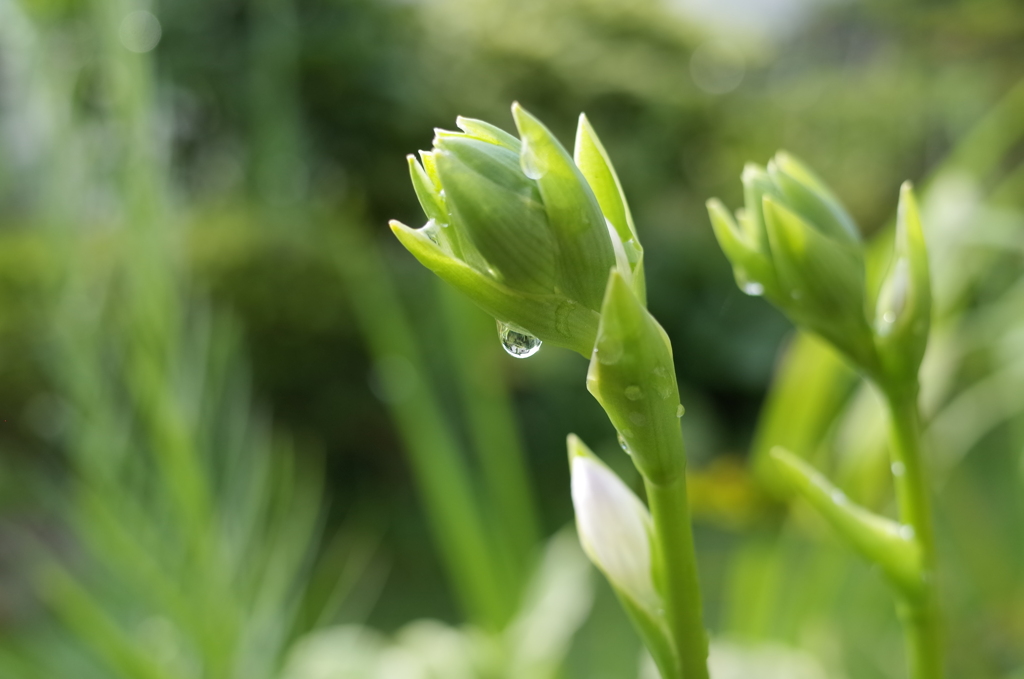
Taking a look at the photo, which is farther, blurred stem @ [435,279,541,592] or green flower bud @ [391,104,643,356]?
blurred stem @ [435,279,541,592]

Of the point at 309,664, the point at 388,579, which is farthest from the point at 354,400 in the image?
the point at 309,664

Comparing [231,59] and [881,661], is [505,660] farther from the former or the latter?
[231,59]

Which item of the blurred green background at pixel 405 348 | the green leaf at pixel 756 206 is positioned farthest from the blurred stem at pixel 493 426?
the green leaf at pixel 756 206

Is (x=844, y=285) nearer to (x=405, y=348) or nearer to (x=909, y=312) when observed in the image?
(x=909, y=312)

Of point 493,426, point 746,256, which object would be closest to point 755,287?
point 746,256

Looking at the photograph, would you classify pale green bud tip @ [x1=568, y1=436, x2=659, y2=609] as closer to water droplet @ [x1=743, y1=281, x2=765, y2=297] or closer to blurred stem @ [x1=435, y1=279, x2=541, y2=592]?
water droplet @ [x1=743, y1=281, x2=765, y2=297]

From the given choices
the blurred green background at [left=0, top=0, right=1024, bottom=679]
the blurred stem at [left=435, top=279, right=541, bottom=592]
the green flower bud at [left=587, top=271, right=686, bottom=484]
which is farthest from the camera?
the blurred stem at [left=435, top=279, right=541, bottom=592]

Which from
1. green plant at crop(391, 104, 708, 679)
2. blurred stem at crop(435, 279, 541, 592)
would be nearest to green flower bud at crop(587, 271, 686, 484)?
green plant at crop(391, 104, 708, 679)
